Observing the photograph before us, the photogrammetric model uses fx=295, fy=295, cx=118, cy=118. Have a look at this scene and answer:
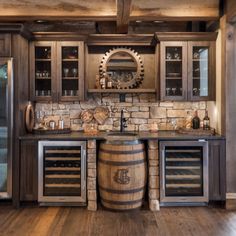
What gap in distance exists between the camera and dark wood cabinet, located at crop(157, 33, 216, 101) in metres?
4.18

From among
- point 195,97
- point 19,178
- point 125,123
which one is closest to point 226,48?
point 195,97

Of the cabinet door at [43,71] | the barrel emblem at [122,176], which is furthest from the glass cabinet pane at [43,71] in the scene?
the barrel emblem at [122,176]

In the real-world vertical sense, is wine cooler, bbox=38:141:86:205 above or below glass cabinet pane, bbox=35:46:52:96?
below

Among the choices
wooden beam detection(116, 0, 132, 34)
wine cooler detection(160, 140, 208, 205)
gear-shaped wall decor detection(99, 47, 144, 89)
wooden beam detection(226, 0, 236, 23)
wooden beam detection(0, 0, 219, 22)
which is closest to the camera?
wooden beam detection(116, 0, 132, 34)

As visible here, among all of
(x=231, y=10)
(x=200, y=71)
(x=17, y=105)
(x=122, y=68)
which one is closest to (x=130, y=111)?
(x=122, y=68)

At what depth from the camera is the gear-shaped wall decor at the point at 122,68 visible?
14.7ft

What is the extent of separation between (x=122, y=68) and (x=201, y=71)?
117 cm

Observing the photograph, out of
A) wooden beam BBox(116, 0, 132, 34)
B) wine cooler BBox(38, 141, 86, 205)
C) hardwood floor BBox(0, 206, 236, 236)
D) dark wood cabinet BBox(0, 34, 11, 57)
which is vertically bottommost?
hardwood floor BBox(0, 206, 236, 236)

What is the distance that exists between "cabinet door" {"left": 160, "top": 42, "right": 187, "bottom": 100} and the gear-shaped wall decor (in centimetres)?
45

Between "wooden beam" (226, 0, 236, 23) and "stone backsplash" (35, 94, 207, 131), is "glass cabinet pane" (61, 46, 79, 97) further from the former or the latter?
"wooden beam" (226, 0, 236, 23)

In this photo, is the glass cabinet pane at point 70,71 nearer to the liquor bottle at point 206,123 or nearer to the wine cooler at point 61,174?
the wine cooler at point 61,174

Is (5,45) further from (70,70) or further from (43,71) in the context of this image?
(70,70)

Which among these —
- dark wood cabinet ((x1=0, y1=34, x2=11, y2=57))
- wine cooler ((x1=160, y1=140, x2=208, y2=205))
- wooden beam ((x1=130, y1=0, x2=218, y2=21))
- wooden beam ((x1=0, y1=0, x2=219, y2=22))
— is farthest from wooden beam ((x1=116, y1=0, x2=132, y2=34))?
wine cooler ((x1=160, y1=140, x2=208, y2=205))

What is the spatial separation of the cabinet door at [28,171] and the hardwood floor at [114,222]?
189 mm
